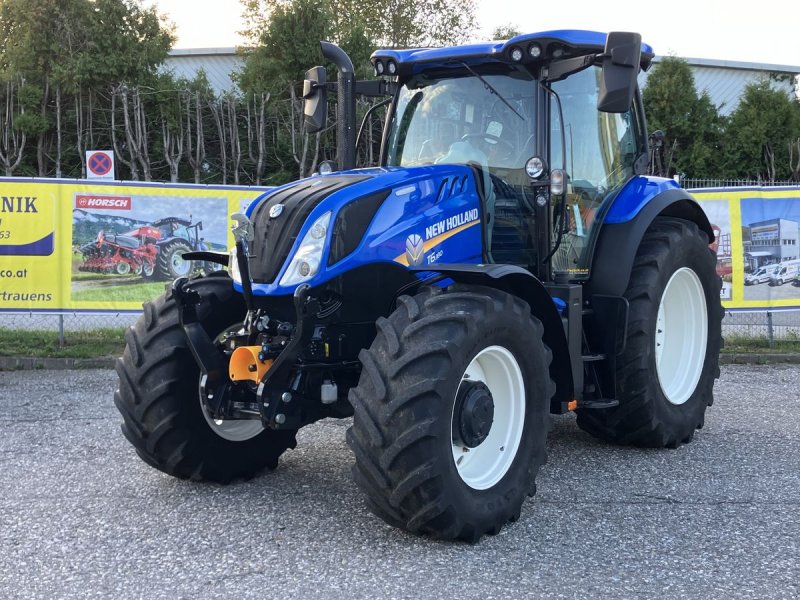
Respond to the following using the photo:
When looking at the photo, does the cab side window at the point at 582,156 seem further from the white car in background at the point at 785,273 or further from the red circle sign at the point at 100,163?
the red circle sign at the point at 100,163

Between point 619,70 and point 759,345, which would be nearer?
point 619,70

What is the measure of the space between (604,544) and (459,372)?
3.60 ft

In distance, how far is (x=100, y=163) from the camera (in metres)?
13.0

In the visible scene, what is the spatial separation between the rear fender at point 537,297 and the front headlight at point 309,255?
0.56 metres

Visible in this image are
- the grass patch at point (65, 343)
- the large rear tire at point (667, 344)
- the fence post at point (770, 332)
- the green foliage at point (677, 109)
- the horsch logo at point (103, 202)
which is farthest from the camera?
the green foliage at point (677, 109)

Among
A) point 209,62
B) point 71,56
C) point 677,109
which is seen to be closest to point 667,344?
point 71,56

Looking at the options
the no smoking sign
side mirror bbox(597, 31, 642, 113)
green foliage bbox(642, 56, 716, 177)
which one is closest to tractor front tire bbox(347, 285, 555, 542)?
side mirror bbox(597, 31, 642, 113)

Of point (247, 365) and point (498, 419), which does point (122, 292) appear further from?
point (498, 419)

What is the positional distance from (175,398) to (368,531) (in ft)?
4.42

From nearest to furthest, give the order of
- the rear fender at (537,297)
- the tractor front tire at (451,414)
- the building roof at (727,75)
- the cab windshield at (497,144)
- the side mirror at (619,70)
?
the tractor front tire at (451,414), the rear fender at (537,297), the side mirror at (619,70), the cab windshield at (497,144), the building roof at (727,75)

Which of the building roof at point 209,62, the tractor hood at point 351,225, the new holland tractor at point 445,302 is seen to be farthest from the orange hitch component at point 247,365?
the building roof at point 209,62

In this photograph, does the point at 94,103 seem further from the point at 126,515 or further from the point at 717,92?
the point at 717,92

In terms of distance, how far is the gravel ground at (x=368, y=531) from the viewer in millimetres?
3818

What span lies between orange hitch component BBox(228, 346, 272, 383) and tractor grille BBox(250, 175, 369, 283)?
0.37m
